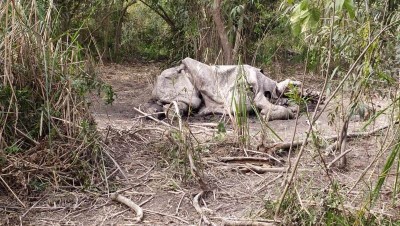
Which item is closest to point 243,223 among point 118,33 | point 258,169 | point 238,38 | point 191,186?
point 191,186

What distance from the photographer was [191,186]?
13.0 ft

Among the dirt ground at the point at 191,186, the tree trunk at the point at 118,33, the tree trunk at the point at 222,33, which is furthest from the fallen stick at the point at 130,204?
the tree trunk at the point at 118,33

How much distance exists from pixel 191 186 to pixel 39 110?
1.16 meters

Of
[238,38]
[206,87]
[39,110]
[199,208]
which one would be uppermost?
[238,38]

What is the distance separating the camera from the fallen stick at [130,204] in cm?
349

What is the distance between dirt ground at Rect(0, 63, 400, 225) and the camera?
3.45 meters

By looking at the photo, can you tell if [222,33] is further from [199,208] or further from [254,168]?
[199,208]

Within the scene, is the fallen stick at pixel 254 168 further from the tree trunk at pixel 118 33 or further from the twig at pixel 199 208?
the tree trunk at pixel 118 33

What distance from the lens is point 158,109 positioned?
652 cm

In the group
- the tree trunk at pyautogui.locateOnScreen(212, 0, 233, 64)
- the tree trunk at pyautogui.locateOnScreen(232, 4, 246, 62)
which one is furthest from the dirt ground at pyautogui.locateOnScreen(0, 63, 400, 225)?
the tree trunk at pyautogui.locateOnScreen(232, 4, 246, 62)

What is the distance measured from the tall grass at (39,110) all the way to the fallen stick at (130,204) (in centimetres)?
26

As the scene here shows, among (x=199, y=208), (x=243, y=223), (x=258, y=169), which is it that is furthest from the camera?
(x=258, y=169)

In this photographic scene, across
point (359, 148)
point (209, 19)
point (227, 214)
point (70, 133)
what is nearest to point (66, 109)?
point (70, 133)

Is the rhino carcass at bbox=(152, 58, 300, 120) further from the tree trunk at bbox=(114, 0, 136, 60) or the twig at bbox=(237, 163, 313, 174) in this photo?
the tree trunk at bbox=(114, 0, 136, 60)
